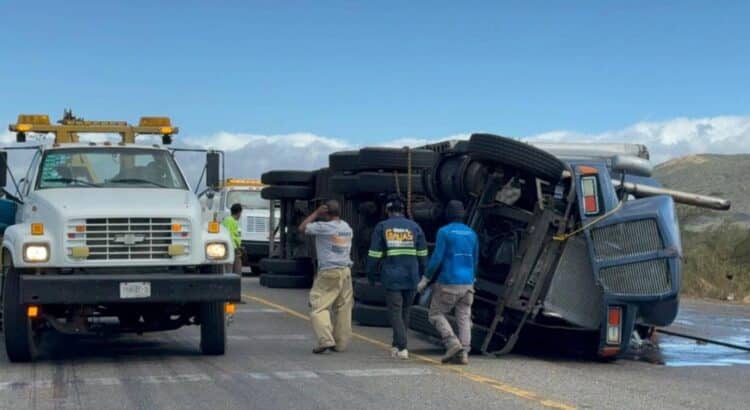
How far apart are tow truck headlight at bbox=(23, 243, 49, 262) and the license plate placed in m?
0.84

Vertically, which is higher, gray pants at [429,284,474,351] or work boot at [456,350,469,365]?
gray pants at [429,284,474,351]

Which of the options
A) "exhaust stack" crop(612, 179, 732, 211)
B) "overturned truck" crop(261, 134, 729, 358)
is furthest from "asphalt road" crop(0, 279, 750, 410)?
"exhaust stack" crop(612, 179, 732, 211)

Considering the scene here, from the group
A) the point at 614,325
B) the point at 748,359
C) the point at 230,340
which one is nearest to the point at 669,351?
the point at 748,359

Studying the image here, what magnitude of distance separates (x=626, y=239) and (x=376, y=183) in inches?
240

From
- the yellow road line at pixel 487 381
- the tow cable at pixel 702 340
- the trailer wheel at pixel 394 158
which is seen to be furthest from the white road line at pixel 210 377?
the trailer wheel at pixel 394 158

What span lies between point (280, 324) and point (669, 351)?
18.3 ft

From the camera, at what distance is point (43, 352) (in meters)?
12.7

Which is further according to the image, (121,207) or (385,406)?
(121,207)

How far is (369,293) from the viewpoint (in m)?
15.9

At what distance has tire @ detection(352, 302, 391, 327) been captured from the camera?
51.7 feet

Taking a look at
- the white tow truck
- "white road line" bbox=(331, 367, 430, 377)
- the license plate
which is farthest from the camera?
the white tow truck

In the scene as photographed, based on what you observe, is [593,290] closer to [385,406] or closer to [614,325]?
[614,325]

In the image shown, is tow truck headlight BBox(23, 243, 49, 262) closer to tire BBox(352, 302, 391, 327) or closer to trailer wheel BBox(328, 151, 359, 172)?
tire BBox(352, 302, 391, 327)

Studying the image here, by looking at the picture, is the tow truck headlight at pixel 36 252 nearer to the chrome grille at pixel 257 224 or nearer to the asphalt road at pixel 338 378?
the asphalt road at pixel 338 378
